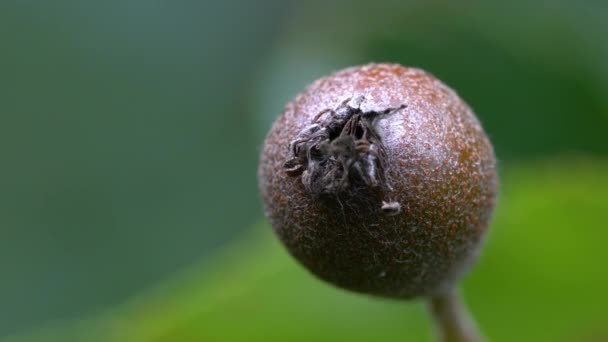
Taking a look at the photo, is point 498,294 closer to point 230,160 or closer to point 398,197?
point 398,197

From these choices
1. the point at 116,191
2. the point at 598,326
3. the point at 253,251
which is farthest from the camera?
the point at 116,191

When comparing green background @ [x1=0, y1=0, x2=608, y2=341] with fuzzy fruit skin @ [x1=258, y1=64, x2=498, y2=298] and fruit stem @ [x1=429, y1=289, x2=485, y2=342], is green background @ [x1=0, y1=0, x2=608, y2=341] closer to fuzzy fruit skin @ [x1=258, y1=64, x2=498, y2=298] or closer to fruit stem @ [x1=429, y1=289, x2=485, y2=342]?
fruit stem @ [x1=429, y1=289, x2=485, y2=342]

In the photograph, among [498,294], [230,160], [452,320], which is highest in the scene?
[230,160]

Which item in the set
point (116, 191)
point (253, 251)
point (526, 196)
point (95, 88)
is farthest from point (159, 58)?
point (526, 196)

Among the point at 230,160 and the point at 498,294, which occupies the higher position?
the point at 230,160

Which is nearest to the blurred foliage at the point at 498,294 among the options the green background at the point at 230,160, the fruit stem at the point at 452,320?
the green background at the point at 230,160

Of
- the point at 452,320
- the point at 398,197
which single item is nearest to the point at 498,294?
the point at 452,320

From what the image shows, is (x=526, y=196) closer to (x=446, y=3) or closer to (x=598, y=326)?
(x=598, y=326)
